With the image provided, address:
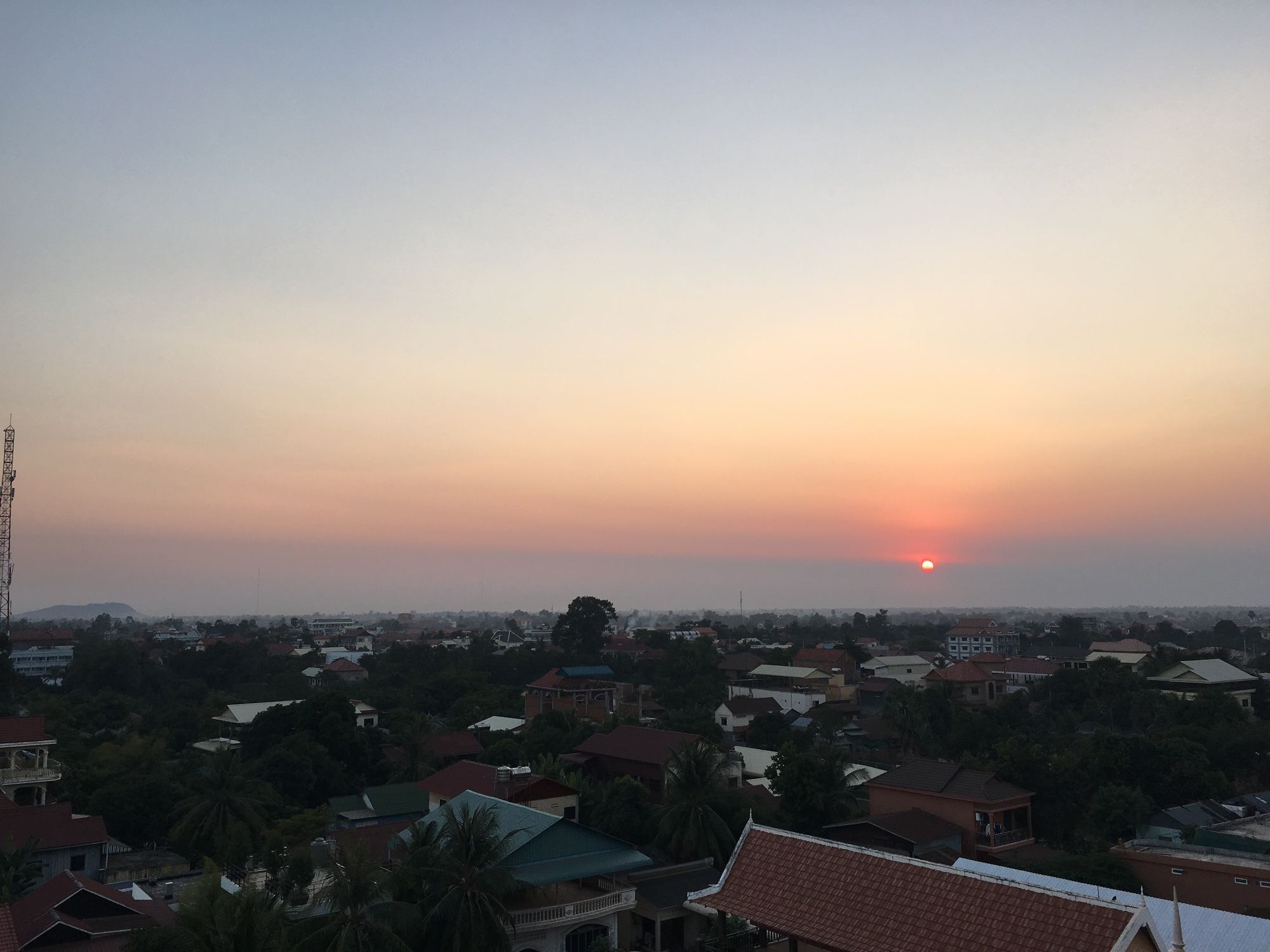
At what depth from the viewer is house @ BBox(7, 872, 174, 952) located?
1753cm

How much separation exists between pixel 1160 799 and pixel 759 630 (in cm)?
9992

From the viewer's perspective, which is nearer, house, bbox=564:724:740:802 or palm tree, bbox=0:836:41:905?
palm tree, bbox=0:836:41:905

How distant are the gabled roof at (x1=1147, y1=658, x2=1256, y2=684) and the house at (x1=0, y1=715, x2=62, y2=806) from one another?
60.5 m

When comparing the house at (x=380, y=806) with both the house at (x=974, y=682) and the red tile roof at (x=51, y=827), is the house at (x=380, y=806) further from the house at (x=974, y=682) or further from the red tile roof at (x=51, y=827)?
the house at (x=974, y=682)

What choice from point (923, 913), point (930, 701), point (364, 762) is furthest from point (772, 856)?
point (930, 701)

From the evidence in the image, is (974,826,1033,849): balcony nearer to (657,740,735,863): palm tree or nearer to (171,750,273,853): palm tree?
(657,740,735,863): palm tree

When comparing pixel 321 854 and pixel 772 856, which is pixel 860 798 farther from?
pixel 772 856

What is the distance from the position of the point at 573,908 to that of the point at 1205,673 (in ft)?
169

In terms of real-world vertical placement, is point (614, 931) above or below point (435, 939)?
below

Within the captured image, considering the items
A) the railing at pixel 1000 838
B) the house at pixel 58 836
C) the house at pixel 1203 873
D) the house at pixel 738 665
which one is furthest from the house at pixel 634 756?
the house at pixel 738 665

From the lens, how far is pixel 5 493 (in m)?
60.1

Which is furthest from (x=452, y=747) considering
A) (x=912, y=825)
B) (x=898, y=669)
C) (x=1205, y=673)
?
(x=1205, y=673)

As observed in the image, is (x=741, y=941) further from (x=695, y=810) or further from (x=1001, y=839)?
(x=1001, y=839)

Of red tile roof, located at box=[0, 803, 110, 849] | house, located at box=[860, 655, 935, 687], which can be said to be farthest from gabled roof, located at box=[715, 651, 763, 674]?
red tile roof, located at box=[0, 803, 110, 849]
